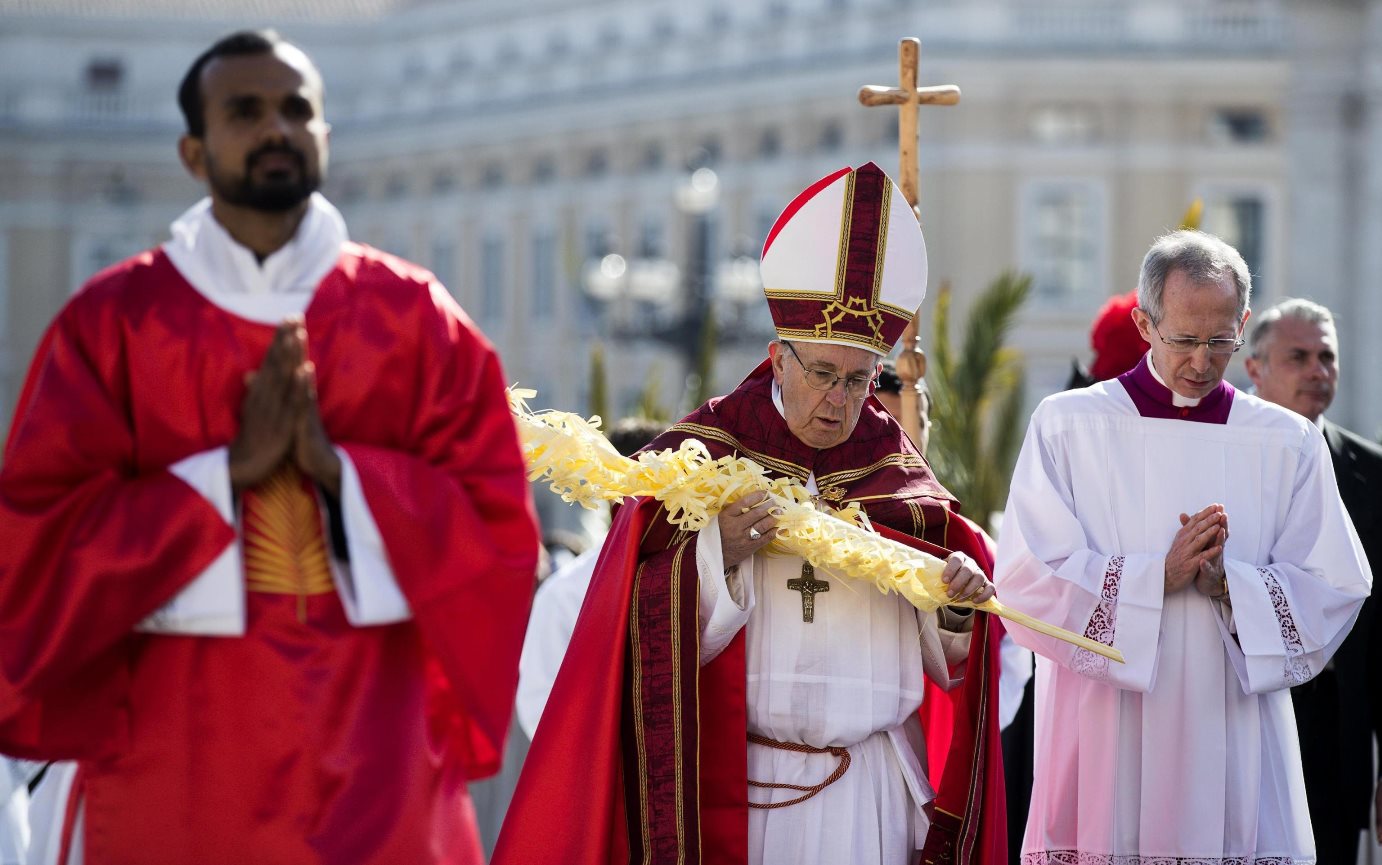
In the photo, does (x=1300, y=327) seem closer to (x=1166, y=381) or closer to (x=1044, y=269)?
(x=1166, y=381)

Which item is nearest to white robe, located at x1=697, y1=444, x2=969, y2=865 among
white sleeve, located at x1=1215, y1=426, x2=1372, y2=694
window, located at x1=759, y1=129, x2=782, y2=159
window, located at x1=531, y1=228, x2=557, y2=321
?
white sleeve, located at x1=1215, y1=426, x2=1372, y2=694

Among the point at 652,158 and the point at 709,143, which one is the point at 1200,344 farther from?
the point at 652,158

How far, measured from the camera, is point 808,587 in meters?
5.12

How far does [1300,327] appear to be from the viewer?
21.8ft

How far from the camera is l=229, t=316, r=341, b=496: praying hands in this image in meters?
3.92

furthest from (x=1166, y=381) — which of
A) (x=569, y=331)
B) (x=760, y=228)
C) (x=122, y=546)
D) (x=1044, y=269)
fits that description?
(x=569, y=331)

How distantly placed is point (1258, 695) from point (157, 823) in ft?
8.99

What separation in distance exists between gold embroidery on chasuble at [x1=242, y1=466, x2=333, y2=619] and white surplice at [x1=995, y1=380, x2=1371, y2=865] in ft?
6.37

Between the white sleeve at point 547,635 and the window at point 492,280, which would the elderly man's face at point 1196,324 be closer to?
the white sleeve at point 547,635

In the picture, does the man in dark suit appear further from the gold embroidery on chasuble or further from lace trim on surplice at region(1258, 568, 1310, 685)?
the gold embroidery on chasuble

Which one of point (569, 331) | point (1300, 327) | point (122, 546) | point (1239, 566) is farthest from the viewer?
point (569, 331)

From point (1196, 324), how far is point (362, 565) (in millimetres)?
2292

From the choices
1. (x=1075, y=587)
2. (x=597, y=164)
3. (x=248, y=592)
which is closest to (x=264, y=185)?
(x=248, y=592)

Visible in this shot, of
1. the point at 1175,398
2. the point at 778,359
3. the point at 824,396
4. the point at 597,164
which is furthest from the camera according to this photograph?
the point at 597,164
